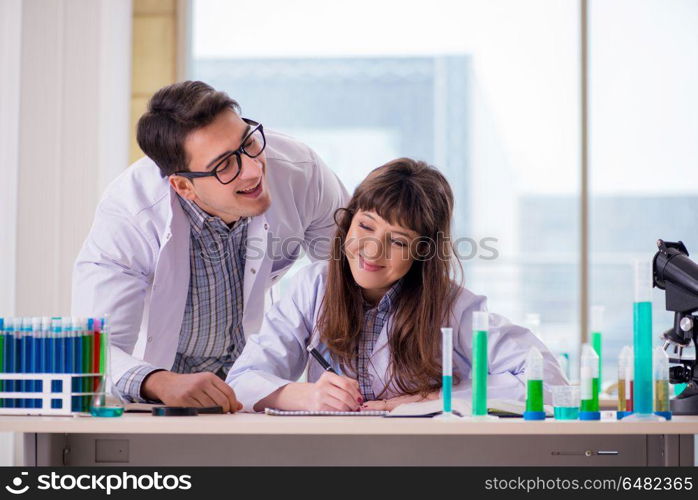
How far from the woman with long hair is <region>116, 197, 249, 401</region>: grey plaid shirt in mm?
366

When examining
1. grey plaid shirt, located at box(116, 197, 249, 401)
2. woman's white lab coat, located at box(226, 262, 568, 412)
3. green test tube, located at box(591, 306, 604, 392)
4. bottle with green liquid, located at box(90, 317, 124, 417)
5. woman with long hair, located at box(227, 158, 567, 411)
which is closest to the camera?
bottle with green liquid, located at box(90, 317, 124, 417)

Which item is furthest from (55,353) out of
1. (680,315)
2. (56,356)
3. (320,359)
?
(680,315)

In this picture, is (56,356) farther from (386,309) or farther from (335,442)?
(386,309)

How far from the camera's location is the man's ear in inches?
Answer: 83.2

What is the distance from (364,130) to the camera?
150 inches

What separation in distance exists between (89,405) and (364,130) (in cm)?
258

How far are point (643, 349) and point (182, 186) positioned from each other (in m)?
1.23

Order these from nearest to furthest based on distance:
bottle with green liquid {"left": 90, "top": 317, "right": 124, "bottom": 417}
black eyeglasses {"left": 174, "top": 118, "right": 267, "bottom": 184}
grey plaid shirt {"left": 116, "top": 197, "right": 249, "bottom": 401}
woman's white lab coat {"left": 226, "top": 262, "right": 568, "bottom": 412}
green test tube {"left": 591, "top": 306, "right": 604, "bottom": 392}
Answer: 1. bottle with green liquid {"left": 90, "top": 317, "right": 124, "bottom": 417}
2. green test tube {"left": 591, "top": 306, "right": 604, "bottom": 392}
3. woman's white lab coat {"left": 226, "top": 262, "right": 568, "bottom": 412}
4. black eyeglasses {"left": 174, "top": 118, "right": 267, "bottom": 184}
5. grey plaid shirt {"left": 116, "top": 197, "right": 249, "bottom": 401}

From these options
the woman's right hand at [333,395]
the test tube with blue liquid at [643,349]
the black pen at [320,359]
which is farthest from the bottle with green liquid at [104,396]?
the test tube with blue liquid at [643,349]

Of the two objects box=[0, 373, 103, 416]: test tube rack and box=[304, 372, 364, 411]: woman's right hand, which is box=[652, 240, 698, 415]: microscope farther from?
box=[0, 373, 103, 416]: test tube rack

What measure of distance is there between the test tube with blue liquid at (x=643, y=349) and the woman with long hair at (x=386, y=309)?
15.9 inches

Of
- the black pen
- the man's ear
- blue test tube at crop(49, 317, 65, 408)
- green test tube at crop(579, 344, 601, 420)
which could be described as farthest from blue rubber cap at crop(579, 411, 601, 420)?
the man's ear

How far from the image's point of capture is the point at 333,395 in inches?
63.1
